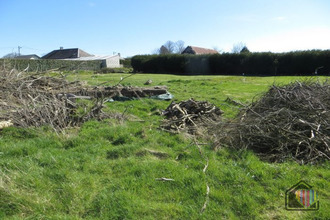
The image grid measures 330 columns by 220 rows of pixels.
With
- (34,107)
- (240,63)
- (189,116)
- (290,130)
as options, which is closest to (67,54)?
(240,63)

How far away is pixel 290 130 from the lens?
475cm

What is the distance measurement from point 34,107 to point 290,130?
5915 mm

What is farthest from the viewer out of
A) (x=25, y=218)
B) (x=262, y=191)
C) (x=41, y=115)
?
(x=41, y=115)

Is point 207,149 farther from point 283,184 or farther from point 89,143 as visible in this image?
point 89,143

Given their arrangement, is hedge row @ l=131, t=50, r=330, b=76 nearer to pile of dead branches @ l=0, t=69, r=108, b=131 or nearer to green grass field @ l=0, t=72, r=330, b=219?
pile of dead branches @ l=0, t=69, r=108, b=131

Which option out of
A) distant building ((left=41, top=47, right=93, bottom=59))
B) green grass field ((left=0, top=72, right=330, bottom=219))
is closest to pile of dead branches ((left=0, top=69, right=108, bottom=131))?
green grass field ((left=0, top=72, right=330, bottom=219))

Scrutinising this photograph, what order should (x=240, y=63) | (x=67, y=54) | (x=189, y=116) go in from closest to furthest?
(x=189, y=116) → (x=240, y=63) → (x=67, y=54)

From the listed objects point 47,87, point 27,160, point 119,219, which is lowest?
point 119,219

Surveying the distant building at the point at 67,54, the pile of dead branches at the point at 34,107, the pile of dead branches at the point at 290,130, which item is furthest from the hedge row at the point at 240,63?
the distant building at the point at 67,54

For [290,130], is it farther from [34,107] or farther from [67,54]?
[67,54]

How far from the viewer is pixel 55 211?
3.01 m

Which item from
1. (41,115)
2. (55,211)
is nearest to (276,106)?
(55,211)

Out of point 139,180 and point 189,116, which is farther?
point 189,116

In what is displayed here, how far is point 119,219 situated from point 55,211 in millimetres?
786
